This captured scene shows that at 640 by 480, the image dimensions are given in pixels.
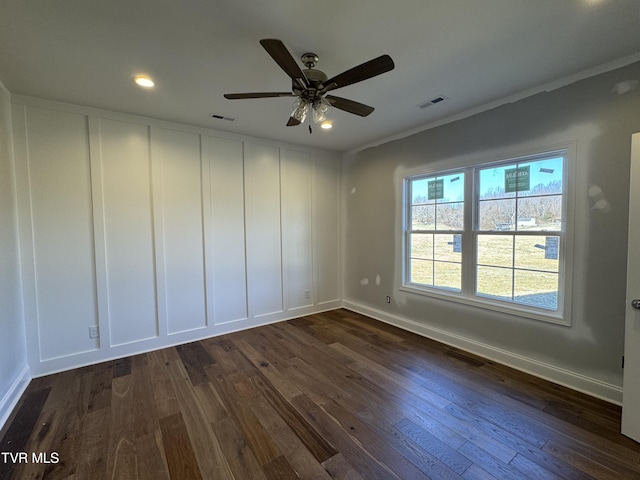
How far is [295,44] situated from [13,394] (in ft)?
11.4

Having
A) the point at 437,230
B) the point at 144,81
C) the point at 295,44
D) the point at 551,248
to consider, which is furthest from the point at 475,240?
the point at 144,81

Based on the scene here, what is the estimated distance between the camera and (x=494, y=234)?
2902mm

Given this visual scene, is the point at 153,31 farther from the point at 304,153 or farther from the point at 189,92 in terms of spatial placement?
the point at 304,153

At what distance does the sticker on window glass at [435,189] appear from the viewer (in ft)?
11.2

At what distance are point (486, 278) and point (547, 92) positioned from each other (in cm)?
183

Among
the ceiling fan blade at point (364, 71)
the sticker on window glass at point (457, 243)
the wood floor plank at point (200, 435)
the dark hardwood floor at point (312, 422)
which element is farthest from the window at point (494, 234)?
the wood floor plank at point (200, 435)

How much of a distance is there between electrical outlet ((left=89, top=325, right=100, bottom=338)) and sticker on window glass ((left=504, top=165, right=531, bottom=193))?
178 inches

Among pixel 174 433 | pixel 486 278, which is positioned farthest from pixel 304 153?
pixel 174 433

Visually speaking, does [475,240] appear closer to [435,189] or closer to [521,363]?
[435,189]

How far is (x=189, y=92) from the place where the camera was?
2506mm

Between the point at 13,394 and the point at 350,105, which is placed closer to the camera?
the point at 350,105

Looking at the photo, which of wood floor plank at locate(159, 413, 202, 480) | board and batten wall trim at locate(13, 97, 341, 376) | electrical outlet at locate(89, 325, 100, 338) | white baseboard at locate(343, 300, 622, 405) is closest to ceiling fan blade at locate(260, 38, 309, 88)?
board and batten wall trim at locate(13, 97, 341, 376)

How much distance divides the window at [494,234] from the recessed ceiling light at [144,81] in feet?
9.93

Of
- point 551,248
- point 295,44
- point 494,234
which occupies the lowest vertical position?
point 551,248
